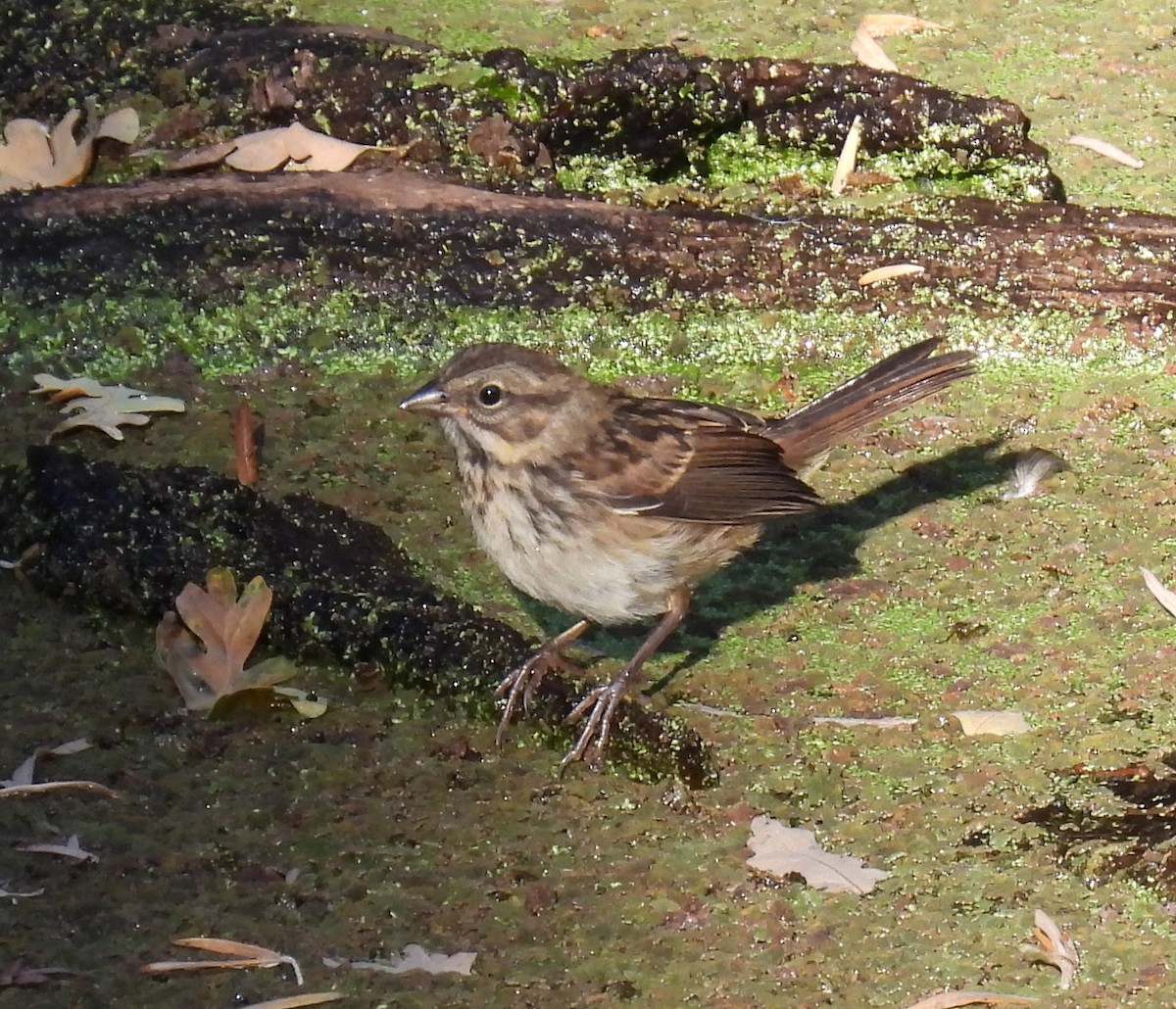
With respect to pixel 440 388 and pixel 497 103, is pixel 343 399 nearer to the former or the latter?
pixel 440 388

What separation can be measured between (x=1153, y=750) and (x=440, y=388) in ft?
6.64

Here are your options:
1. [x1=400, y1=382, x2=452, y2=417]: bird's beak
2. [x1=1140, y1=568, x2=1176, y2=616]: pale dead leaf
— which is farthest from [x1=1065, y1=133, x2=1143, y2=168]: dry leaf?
[x1=400, y1=382, x2=452, y2=417]: bird's beak

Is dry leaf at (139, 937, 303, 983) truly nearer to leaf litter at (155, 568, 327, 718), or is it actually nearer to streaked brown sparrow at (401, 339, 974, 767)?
leaf litter at (155, 568, 327, 718)

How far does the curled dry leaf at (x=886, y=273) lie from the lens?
5.44m

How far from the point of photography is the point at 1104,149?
6133 millimetres

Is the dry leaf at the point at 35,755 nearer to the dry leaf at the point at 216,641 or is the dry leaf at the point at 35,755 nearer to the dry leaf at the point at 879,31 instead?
the dry leaf at the point at 216,641

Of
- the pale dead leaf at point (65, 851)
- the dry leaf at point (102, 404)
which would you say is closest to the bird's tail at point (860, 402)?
the dry leaf at point (102, 404)

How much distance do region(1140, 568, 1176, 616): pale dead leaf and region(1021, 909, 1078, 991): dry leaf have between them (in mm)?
1334

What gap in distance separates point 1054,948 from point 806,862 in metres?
0.54

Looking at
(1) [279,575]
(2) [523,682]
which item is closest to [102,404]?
(1) [279,575]

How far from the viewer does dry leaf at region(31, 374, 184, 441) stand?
15.3 ft

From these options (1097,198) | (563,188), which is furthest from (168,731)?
(1097,198)

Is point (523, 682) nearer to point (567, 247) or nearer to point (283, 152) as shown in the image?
point (567, 247)

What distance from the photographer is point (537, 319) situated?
5301 mm
